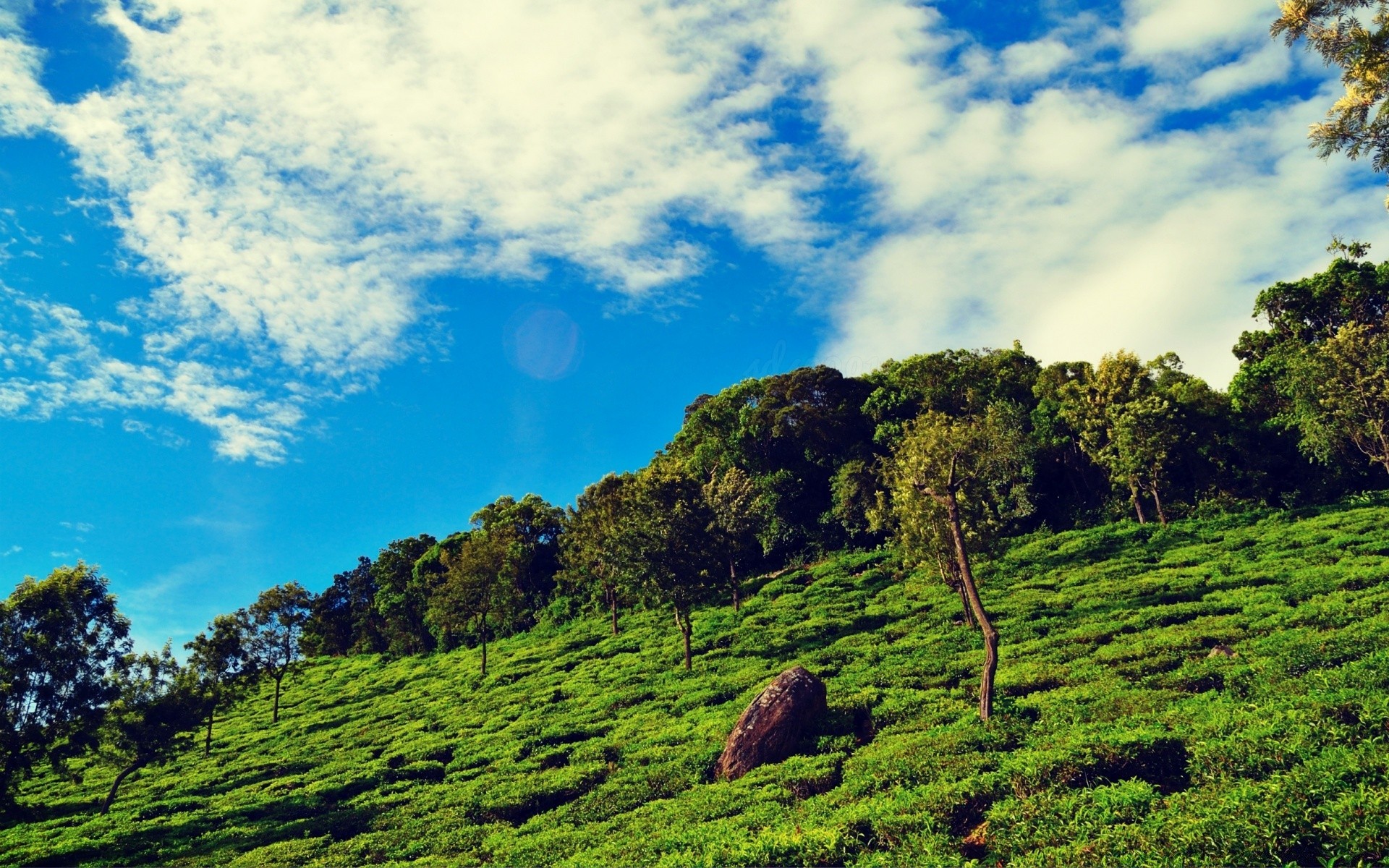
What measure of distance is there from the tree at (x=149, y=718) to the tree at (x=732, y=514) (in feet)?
112

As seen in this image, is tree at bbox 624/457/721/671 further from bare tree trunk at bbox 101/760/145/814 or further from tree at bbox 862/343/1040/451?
bare tree trunk at bbox 101/760/145/814

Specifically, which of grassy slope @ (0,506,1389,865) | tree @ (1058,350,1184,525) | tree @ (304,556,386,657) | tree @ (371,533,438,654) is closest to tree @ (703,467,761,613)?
grassy slope @ (0,506,1389,865)

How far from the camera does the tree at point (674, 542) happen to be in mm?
42219

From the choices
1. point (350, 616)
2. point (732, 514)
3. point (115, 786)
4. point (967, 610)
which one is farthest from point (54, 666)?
point (350, 616)

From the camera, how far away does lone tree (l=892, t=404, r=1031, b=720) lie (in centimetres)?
2453

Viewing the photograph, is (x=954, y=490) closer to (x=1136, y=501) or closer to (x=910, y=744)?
(x=910, y=744)

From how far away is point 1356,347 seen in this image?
44.9m

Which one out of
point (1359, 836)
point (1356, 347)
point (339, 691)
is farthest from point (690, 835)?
point (339, 691)

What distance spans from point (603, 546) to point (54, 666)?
27773 mm

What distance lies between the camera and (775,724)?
24.5m

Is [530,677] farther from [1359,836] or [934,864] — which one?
[1359,836]

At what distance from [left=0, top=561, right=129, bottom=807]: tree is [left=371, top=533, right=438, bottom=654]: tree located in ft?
148

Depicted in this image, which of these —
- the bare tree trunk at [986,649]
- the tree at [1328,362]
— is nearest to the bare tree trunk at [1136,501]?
the tree at [1328,362]

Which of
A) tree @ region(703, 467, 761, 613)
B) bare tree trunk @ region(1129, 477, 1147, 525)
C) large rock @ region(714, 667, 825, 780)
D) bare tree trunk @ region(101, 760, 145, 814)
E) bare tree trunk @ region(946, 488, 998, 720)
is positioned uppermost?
tree @ region(703, 467, 761, 613)
